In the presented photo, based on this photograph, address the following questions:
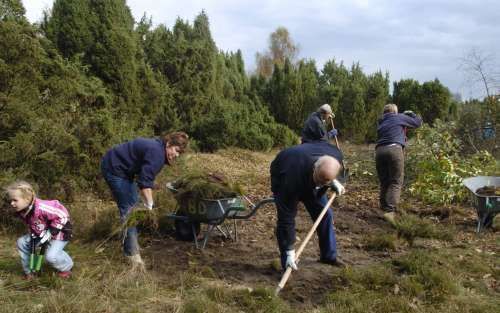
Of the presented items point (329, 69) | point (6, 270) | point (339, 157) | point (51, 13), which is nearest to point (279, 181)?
point (339, 157)

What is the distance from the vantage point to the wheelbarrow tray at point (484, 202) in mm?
5941

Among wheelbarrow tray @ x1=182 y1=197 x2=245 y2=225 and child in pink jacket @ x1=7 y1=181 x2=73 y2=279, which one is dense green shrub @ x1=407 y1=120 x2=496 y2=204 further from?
child in pink jacket @ x1=7 y1=181 x2=73 y2=279

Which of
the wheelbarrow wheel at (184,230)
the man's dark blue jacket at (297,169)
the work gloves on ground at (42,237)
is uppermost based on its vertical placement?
the man's dark blue jacket at (297,169)

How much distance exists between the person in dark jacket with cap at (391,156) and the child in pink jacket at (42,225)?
4.48m

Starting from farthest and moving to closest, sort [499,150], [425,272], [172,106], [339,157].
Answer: [172,106] → [499,150] → [339,157] → [425,272]

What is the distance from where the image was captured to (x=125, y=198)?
478cm

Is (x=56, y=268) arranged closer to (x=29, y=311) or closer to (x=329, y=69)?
(x=29, y=311)

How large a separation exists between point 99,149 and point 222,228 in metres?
2.51

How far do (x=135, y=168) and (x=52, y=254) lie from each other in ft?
3.55

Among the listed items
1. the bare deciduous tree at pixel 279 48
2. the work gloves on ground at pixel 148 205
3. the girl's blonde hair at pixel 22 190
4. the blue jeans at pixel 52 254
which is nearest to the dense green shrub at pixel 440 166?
the work gloves on ground at pixel 148 205

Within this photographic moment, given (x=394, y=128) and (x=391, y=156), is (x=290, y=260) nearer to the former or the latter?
(x=391, y=156)

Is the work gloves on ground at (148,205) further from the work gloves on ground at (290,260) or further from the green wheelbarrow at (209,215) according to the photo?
the work gloves on ground at (290,260)

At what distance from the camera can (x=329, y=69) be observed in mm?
20812

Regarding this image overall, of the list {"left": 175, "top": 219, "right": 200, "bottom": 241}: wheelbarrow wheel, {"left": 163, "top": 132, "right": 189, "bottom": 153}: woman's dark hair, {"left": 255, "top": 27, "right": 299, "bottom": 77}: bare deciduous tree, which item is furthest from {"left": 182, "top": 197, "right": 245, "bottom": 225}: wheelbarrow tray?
{"left": 255, "top": 27, "right": 299, "bottom": 77}: bare deciduous tree
